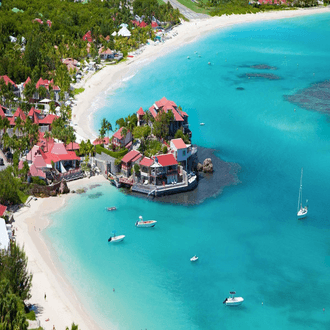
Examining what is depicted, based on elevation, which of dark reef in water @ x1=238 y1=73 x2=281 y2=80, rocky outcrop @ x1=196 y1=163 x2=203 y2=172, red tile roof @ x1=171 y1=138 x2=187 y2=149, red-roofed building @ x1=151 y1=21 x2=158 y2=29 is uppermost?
red-roofed building @ x1=151 y1=21 x2=158 y2=29

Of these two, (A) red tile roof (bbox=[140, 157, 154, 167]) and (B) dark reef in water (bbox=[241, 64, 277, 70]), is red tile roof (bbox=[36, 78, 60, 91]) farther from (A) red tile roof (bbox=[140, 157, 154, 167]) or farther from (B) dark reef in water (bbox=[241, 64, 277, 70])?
(B) dark reef in water (bbox=[241, 64, 277, 70])

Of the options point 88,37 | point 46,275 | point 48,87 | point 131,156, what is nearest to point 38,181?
point 131,156

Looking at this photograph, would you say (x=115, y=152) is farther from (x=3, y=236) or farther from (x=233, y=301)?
(x=233, y=301)

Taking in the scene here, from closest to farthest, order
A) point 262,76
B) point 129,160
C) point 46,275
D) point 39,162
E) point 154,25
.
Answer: point 46,275 < point 39,162 < point 129,160 < point 262,76 < point 154,25

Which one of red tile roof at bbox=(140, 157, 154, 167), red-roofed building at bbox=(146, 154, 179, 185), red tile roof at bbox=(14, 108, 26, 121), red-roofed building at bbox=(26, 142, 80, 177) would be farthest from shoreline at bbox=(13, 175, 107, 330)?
red tile roof at bbox=(14, 108, 26, 121)

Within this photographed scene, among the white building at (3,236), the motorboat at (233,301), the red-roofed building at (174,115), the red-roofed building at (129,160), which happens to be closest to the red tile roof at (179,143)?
the red-roofed building at (129,160)

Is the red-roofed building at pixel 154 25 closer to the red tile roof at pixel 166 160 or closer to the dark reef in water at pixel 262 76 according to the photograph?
the dark reef in water at pixel 262 76
